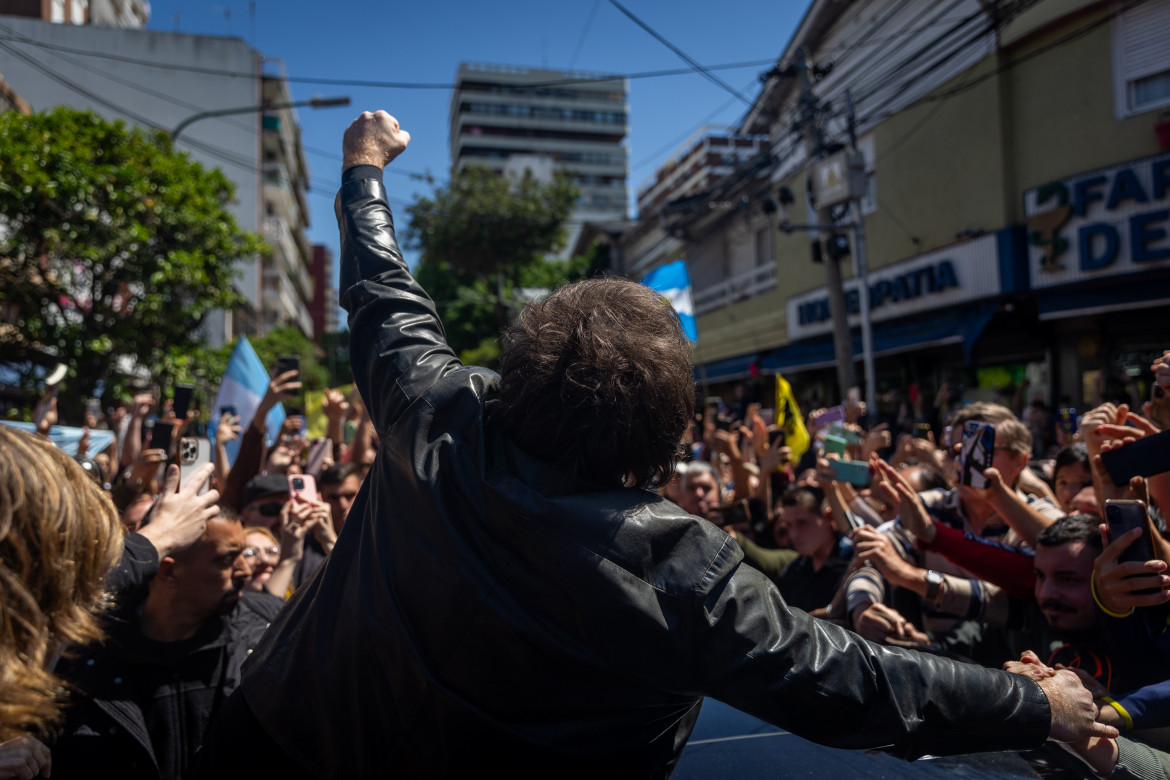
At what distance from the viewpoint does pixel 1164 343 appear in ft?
32.8

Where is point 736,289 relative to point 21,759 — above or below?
above

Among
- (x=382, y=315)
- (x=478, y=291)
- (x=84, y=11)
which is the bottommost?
(x=382, y=315)

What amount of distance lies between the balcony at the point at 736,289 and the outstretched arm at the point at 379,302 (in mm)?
17302

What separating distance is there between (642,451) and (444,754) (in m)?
0.59

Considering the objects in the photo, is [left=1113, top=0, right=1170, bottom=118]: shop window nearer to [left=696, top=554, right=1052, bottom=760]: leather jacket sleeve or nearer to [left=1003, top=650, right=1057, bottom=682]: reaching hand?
[left=1003, top=650, right=1057, bottom=682]: reaching hand

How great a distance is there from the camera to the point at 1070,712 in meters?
1.43

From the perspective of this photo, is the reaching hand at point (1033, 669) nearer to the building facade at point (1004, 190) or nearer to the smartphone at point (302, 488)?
the smartphone at point (302, 488)

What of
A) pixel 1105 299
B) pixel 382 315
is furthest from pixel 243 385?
pixel 1105 299

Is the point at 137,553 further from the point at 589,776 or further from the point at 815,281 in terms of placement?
the point at 815,281

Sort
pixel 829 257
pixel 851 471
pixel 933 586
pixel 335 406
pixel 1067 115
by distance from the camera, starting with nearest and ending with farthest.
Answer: pixel 933 586 < pixel 851 471 < pixel 335 406 < pixel 1067 115 < pixel 829 257

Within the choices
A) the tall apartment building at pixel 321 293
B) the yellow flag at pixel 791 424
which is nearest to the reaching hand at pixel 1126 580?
the yellow flag at pixel 791 424

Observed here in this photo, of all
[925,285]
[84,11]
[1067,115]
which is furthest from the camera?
[84,11]

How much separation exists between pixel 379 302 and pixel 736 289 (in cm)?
1972

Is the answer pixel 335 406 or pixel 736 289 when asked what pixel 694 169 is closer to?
pixel 736 289
